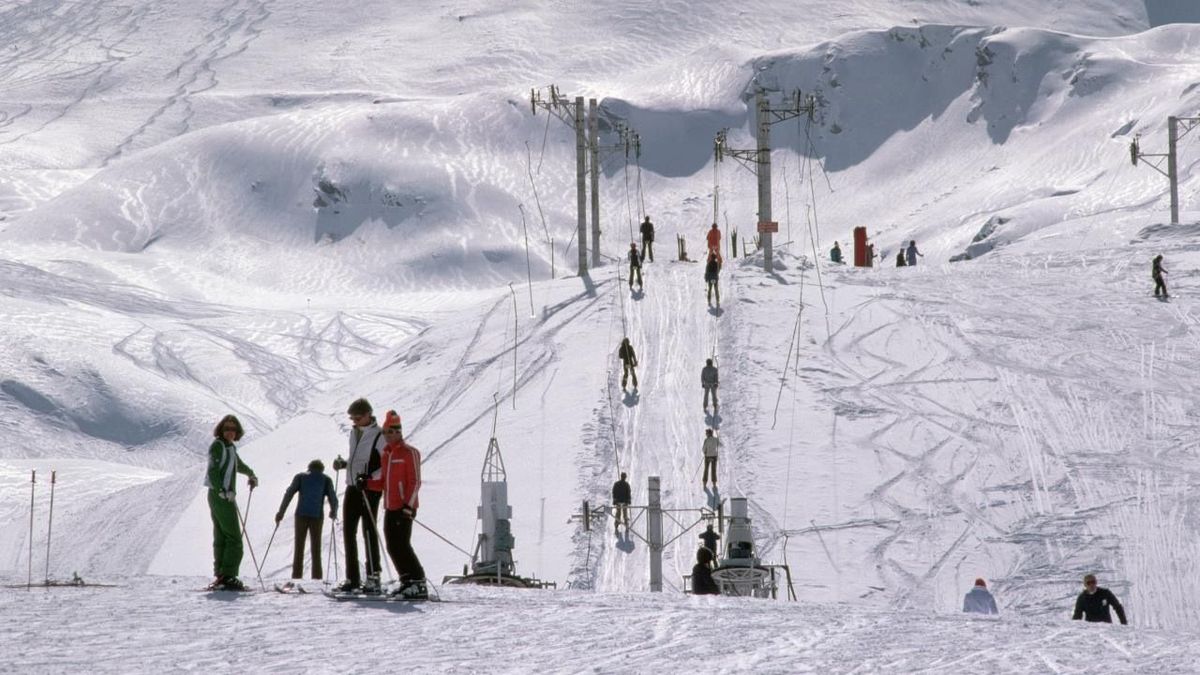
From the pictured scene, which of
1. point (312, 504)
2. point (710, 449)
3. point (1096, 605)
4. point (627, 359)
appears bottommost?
point (1096, 605)

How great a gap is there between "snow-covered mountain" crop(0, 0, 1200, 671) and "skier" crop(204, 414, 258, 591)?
724 millimetres

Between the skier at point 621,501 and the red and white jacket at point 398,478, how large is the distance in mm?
13504

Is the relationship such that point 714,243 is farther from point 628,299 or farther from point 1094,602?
point 1094,602

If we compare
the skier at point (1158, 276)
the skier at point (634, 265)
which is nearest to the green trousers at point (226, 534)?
the skier at point (634, 265)

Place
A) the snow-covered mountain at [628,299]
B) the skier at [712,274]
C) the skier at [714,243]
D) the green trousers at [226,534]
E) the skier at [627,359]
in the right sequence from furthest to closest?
the skier at [714,243] < the skier at [712,274] < the skier at [627,359] < the snow-covered mountain at [628,299] < the green trousers at [226,534]

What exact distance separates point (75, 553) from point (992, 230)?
66332 millimetres

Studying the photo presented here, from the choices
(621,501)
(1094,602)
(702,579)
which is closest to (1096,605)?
(1094,602)

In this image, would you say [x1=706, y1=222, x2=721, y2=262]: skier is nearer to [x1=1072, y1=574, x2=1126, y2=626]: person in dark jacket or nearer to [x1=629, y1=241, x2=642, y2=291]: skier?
[x1=629, y1=241, x2=642, y2=291]: skier

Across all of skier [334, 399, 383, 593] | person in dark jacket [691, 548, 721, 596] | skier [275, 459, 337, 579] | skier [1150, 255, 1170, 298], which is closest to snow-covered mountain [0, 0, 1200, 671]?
skier [1150, 255, 1170, 298]

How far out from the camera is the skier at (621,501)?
2845 centimetres

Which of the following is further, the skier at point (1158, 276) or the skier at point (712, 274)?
the skier at point (1158, 276)

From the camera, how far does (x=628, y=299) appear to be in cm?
4497

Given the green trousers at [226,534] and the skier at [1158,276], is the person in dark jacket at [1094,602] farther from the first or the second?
the skier at [1158,276]

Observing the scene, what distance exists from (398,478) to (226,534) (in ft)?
6.26
